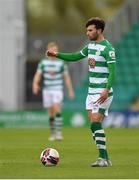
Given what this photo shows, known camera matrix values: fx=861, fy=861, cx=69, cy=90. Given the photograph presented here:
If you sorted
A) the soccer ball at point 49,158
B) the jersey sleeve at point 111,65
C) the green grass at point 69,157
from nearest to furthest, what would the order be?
the green grass at point 69,157, the jersey sleeve at point 111,65, the soccer ball at point 49,158

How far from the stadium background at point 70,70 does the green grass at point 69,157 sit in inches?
1.1

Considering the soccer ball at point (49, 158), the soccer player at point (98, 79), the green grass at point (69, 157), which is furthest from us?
the soccer ball at point (49, 158)

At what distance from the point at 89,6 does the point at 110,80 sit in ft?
104

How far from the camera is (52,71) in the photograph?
68.8ft

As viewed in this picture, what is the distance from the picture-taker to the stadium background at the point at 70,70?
21578 millimetres

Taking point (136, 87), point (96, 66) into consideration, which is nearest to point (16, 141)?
point (96, 66)

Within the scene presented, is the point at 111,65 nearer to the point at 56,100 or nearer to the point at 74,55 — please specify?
the point at 74,55

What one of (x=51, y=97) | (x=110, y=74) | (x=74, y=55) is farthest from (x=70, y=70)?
(x=110, y=74)

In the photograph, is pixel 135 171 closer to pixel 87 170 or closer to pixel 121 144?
pixel 87 170

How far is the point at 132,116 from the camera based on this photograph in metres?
28.6

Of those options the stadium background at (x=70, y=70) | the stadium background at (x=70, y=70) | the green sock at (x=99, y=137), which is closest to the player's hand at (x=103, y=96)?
the green sock at (x=99, y=137)

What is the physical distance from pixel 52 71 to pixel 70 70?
11.2 m

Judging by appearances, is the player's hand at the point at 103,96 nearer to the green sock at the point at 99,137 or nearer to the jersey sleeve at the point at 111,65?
the jersey sleeve at the point at 111,65

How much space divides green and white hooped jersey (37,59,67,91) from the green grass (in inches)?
52.5
